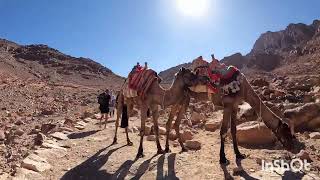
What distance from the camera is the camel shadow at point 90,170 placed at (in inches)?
361

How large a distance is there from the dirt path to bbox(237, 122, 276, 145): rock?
0.43m

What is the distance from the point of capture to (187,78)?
10375 mm

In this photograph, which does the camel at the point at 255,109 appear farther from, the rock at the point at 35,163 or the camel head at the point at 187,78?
the rock at the point at 35,163

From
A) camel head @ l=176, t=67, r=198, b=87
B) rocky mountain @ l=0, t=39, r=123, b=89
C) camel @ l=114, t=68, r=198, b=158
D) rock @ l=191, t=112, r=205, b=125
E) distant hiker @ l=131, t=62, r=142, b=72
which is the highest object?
rocky mountain @ l=0, t=39, r=123, b=89

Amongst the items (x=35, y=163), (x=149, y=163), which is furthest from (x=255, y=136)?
(x=35, y=163)

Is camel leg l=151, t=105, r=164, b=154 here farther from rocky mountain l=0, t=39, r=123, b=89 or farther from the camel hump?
rocky mountain l=0, t=39, r=123, b=89

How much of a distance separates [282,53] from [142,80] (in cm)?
9150

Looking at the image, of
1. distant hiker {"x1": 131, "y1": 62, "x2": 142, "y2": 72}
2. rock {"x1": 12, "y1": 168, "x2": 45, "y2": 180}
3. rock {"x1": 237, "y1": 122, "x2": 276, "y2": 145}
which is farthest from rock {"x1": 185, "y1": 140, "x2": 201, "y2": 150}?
rock {"x1": 12, "y1": 168, "x2": 45, "y2": 180}

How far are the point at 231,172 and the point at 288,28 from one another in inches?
4510

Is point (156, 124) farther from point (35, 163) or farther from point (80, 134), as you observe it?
point (80, 134)

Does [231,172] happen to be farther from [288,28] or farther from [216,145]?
[288,28]

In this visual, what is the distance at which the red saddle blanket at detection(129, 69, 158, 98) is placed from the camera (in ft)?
35.3

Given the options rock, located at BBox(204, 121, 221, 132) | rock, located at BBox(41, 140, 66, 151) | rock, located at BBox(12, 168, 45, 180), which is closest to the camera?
rock, located at BBox(12, 168, 45, 180)

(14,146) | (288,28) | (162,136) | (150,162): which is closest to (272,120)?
(150,162)
